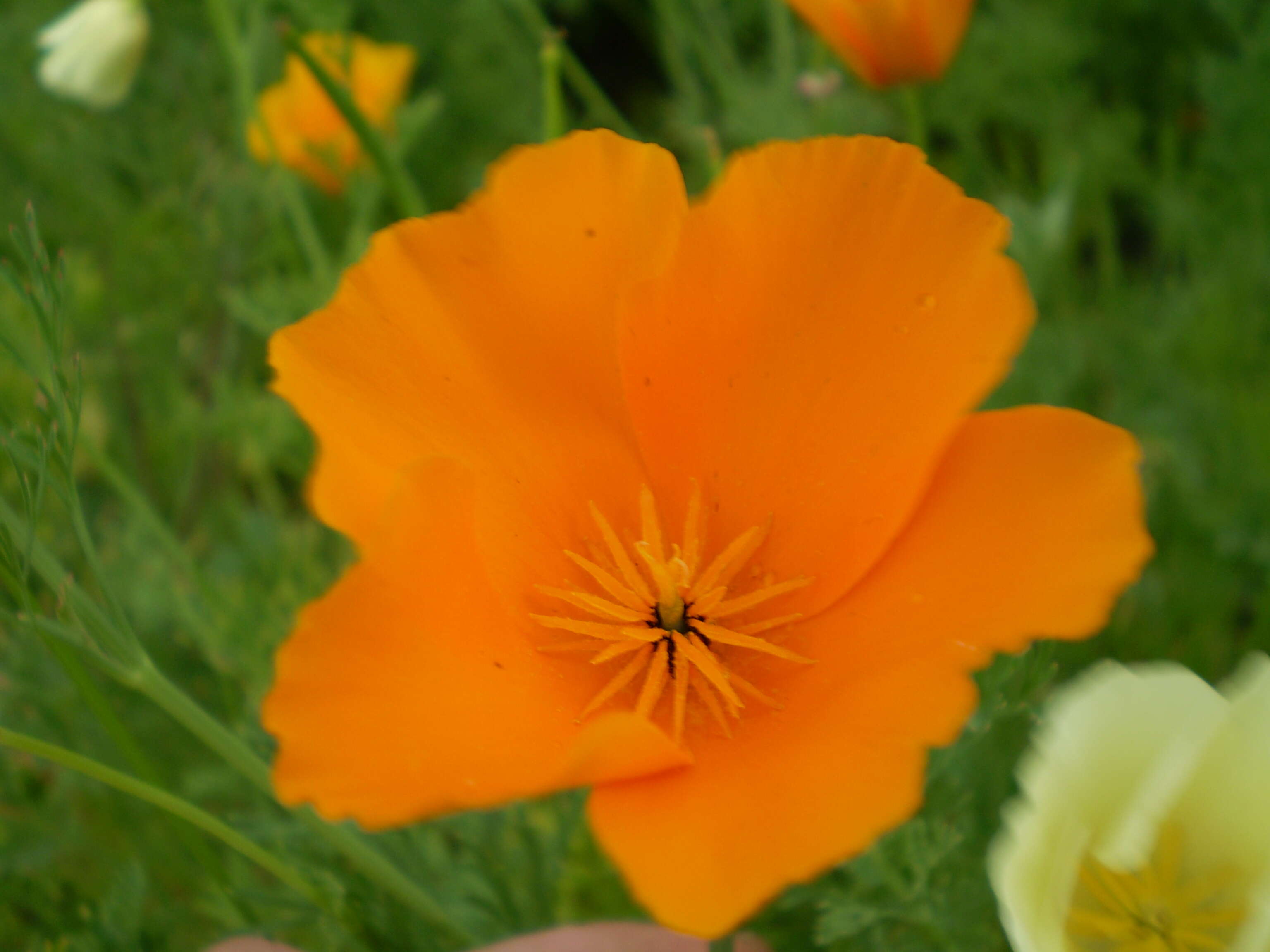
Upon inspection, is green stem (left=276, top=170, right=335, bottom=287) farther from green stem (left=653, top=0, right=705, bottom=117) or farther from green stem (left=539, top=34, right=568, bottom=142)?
green stem (left=653, top=0, right=705, bottom=117)

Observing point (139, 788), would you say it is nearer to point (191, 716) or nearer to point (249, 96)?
point (191, 716)

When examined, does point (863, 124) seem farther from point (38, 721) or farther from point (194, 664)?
point (38, 721)

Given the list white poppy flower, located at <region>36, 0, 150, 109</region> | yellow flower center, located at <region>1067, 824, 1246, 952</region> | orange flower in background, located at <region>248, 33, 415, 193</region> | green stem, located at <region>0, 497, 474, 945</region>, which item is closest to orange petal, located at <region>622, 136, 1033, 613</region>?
yellow flower center, located at <region>1067, 824, 1246, 952</region>

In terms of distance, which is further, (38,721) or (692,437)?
(38,721)

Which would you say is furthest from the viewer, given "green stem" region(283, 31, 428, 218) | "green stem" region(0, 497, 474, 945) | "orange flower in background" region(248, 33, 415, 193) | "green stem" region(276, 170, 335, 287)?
"orange flower in background" region(248, 33, 415, 193)

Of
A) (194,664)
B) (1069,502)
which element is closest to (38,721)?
(194,664)

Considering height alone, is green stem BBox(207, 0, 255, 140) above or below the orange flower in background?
below
